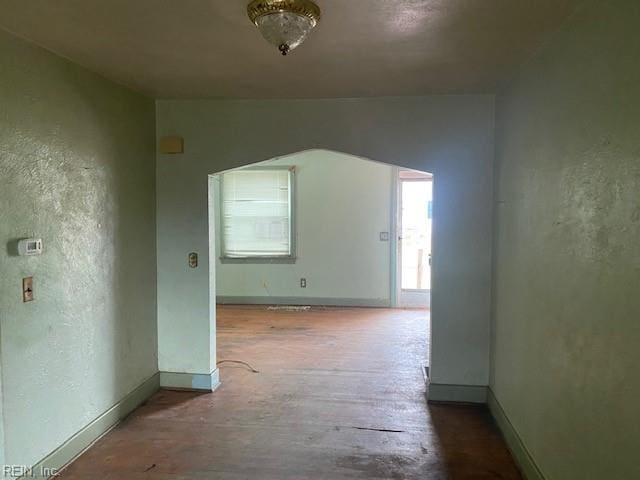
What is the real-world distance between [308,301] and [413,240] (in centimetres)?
190

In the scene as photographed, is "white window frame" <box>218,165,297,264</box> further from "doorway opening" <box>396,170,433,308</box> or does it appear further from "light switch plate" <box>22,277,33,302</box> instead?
"light switch plate" <box>22,277,33,302</box>

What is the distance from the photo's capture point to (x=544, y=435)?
7.06ft

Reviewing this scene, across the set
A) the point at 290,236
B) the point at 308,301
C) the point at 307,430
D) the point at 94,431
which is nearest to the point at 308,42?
the point at 307,430

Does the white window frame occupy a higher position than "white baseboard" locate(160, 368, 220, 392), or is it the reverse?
the white window frame

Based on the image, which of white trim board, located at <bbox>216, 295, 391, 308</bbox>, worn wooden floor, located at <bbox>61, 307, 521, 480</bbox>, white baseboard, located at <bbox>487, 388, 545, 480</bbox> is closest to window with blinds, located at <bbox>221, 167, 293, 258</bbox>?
white trim board, located at <bbox>216, 295, 391, 308</bbox>

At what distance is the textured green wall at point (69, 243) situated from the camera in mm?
2152

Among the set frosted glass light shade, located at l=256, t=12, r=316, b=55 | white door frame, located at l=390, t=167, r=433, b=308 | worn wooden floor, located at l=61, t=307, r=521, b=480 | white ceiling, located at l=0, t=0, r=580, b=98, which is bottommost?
worn wooden floor, located at l=61, t=307, r=521, b=480

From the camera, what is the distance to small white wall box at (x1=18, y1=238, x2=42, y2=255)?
2.17 metres

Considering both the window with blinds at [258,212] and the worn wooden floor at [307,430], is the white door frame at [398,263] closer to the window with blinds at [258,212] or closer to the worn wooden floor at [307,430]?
the window with blinds at [258,212]

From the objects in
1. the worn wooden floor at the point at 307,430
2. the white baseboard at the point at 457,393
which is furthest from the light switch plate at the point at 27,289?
the white baseboard at the point at 457,393

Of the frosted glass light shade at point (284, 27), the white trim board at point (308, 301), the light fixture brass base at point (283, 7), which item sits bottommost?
the white trim board at point (308, 301)

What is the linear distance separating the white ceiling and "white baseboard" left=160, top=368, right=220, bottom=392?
225cm

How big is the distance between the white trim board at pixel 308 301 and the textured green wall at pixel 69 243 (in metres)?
3.49

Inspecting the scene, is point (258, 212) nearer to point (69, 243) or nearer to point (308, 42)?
point (69, 243)
